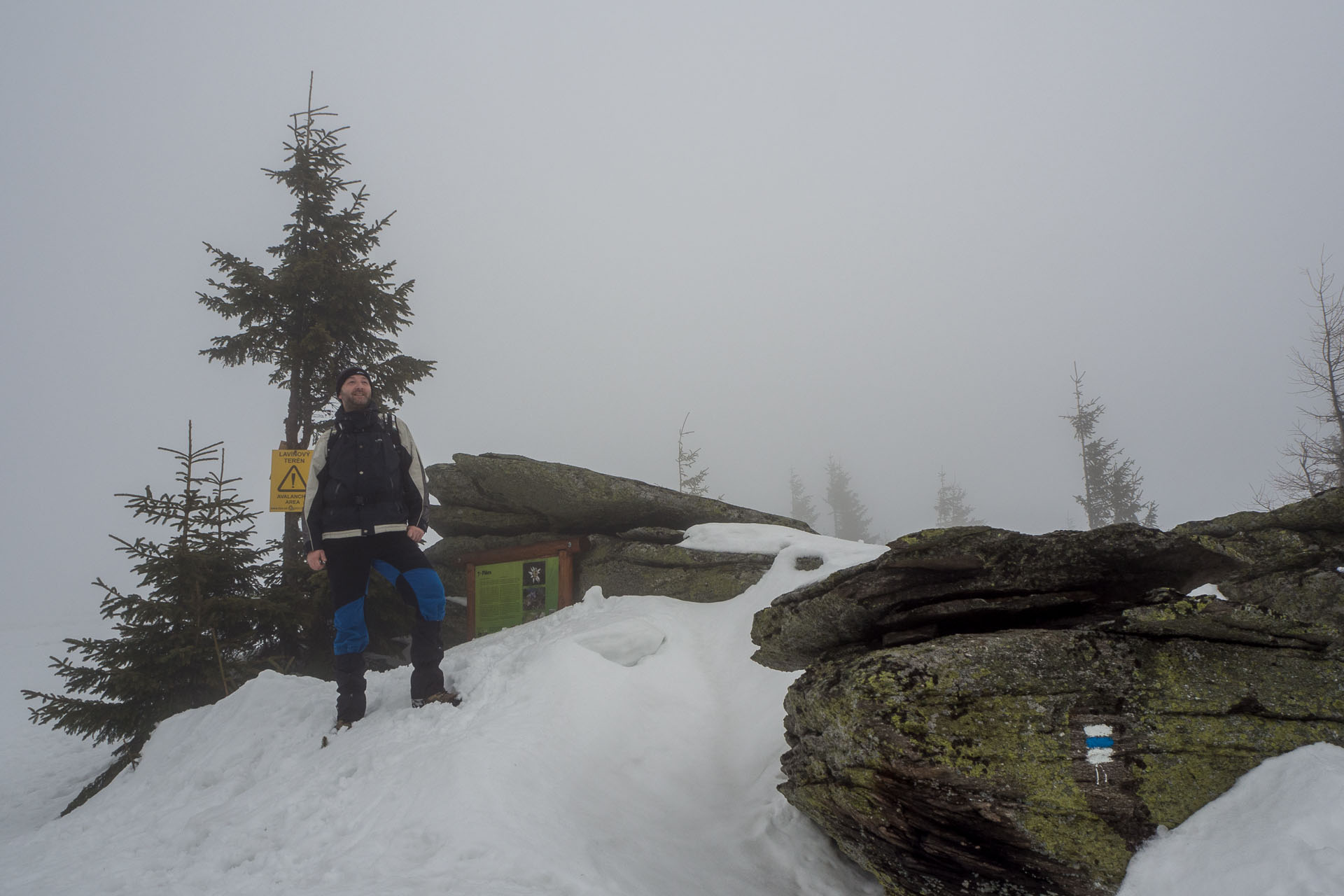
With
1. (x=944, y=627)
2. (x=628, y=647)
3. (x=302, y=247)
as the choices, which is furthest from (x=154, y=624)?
(x=944, y=627)

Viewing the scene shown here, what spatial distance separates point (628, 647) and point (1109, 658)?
5.15 m

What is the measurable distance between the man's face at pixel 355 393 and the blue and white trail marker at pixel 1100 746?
6876mm

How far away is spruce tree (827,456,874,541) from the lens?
201 feet

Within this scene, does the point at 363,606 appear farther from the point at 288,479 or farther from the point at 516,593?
the point at 516,593

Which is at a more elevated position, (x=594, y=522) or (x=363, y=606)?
(x=594, y=522)

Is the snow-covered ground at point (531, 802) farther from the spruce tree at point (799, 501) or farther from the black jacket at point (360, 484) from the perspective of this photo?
the spruce tree at point (799, 501)

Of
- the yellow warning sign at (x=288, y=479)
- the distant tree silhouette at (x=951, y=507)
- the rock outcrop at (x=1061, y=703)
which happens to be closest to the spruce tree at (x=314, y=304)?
the yellow warning sign at (x=288, y=479)

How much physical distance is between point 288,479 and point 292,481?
0.19 ft

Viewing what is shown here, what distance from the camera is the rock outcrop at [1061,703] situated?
12.1 feet

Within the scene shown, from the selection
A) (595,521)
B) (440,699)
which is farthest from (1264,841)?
(595,521)

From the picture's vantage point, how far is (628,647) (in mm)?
7754

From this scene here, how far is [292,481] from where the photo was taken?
10258 millimetres

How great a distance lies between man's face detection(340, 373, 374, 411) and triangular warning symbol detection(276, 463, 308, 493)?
441 cm

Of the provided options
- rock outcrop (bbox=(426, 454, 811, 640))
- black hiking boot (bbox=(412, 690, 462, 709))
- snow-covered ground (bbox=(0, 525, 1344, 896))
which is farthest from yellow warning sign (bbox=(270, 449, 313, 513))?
black hiking boot (bbox=(412, 690, 462, 709))
